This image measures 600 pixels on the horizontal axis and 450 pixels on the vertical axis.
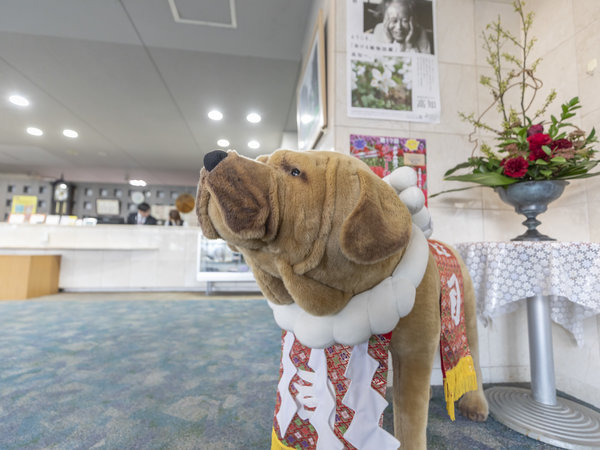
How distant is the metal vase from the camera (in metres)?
1.07

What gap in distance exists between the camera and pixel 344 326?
50 centimetres

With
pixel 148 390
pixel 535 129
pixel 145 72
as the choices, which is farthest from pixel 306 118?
pixel 145 72

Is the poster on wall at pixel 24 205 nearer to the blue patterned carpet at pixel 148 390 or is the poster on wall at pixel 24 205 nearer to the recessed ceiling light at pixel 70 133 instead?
the recessed ceiling light at pixel 70 133

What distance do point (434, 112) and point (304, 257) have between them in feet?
4.28

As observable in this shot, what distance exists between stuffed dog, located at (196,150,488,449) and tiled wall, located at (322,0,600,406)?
873mm

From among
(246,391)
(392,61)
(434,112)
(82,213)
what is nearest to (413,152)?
(434,112)

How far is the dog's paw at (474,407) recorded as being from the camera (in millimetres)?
1002

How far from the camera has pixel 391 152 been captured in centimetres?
135

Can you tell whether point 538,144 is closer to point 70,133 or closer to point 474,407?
point 474,407

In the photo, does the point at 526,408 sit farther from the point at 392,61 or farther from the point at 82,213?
the point at 82,213

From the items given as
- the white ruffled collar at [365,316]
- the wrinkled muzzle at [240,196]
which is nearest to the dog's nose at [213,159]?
the wrinkled muzzle at [240,196]

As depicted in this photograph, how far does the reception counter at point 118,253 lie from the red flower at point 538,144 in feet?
12.6

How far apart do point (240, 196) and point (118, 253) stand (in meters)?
4.93

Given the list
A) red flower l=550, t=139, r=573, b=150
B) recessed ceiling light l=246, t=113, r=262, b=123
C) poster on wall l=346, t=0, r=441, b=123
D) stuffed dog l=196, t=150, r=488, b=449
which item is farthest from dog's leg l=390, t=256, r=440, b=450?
recessed ceiling light l=246, t=113, r=262, b=123
